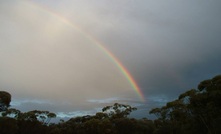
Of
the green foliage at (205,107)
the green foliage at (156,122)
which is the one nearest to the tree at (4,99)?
the green foliage at (156,122)

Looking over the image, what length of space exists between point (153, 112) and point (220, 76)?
31667mm

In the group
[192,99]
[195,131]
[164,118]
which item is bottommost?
[195,131]

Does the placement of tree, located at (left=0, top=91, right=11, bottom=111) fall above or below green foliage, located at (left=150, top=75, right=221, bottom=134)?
above

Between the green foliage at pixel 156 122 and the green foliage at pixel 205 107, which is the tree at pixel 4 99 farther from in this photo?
the green foliage at pixel 205 107

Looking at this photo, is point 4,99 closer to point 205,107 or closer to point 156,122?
point 205,107

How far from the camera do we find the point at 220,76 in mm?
34594

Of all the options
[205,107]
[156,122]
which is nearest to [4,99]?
[205,107]

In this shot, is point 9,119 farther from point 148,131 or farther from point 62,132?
point 148,131

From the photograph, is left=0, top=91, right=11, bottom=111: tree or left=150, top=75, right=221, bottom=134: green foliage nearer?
left=150, top=75, right=221, bottom=134: green foliage

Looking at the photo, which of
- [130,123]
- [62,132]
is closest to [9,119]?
[62,132]

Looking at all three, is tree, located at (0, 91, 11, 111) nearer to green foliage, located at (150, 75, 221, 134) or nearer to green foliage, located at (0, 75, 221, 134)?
green foliage, located at (0, 75, 221, 134)

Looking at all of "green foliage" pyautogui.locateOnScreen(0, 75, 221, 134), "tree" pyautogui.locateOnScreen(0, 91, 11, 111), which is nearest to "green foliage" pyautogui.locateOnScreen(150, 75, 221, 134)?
"green foliage" pyautogui.locateOnScreen(0, 75, 221, 134)

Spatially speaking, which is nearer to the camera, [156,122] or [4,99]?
[4,99]

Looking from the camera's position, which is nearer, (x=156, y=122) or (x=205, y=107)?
(x=205, y=107)
